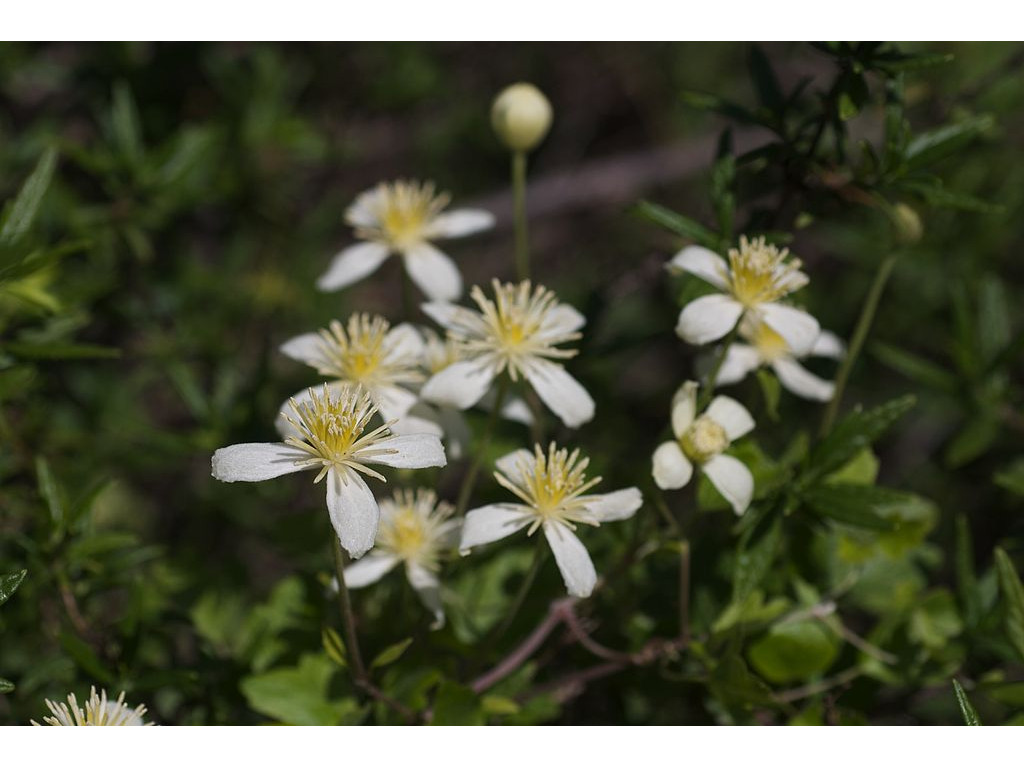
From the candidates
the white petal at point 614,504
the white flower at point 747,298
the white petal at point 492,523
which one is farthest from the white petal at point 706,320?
the white petal at point 492,523

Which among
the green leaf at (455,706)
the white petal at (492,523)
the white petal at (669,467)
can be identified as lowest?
the green leaf at (455,706)

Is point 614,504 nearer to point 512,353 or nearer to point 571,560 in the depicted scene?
point 571,560

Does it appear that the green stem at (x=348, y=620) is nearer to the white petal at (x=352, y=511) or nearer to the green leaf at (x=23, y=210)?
the white petal at (x=352, y=511)

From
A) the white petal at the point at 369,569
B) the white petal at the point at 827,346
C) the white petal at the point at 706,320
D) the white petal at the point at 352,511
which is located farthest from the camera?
the white petal at the point at 827,346

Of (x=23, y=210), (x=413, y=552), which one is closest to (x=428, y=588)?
Answer: (x=413, y=552)

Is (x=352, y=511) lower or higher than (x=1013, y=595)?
higher

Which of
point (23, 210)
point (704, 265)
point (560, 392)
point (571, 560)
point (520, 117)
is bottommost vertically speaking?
point (571, 560)
